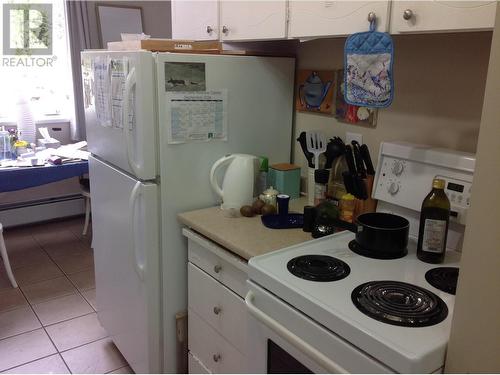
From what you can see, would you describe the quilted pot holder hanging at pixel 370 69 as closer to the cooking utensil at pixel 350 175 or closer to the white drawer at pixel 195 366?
the cooking utensil at pixel 350 175

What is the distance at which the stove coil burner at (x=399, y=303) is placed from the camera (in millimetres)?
1106

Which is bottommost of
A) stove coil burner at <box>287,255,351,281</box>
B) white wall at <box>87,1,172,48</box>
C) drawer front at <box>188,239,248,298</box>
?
drawer front at <box>188,239,248,298</box>

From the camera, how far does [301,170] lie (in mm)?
2229

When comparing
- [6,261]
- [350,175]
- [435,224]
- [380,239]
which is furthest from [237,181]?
[6,261]

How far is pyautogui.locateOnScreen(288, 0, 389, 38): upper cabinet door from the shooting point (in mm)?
1358

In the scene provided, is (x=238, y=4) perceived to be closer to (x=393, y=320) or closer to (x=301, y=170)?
(x=301, y=170)

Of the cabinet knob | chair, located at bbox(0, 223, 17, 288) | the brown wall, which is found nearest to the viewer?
the brown wall

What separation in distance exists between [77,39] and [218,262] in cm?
330

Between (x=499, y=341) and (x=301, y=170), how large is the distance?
1397mm

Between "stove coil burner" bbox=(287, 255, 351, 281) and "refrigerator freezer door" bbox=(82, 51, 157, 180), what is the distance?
2.49ft

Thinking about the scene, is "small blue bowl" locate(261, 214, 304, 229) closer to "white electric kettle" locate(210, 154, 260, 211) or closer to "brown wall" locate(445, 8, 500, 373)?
"white electric kettle" locate(210, 154, 260, 211)


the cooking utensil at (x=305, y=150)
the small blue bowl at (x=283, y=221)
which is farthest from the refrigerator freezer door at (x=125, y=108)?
the cooking utensil at (x=305, y=150)

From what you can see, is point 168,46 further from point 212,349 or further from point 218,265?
point 212,349

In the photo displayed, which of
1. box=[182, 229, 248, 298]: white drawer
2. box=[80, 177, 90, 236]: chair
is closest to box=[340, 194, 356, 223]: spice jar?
box=[182, 229, 248, 298]: white drawer
